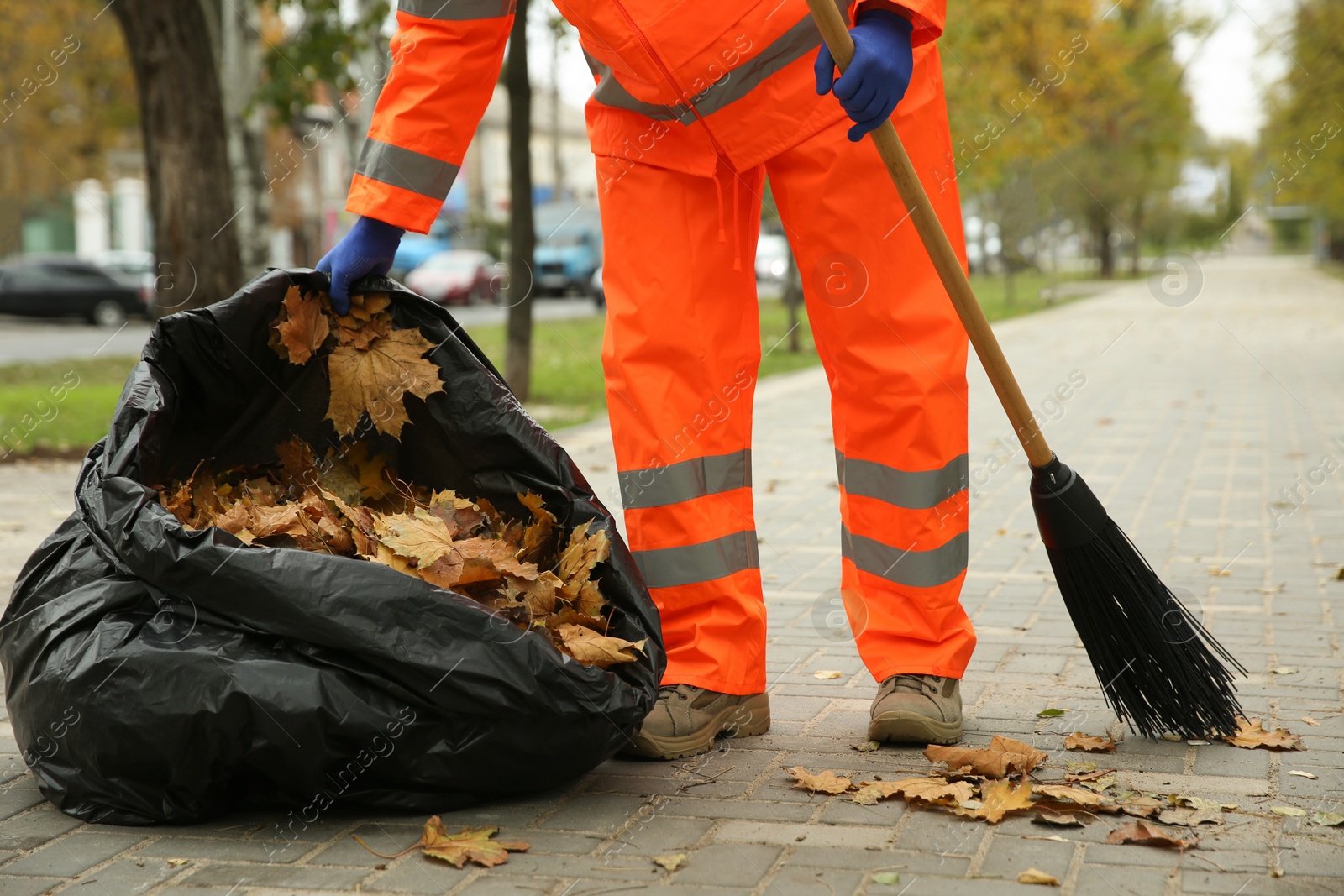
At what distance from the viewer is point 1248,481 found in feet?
19.3

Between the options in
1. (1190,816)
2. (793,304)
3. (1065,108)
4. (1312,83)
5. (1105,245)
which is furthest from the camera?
(1105,245)

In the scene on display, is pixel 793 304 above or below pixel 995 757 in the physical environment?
above

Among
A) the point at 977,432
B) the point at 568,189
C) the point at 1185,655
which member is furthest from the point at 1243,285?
the point at 1185,655

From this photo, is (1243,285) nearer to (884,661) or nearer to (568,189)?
(568,189)

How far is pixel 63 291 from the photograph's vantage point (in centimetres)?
2320

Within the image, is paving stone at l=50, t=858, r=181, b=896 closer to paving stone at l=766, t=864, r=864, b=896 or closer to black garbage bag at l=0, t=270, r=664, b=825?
black garbage bag at l=0, t=270, r=664, b=825

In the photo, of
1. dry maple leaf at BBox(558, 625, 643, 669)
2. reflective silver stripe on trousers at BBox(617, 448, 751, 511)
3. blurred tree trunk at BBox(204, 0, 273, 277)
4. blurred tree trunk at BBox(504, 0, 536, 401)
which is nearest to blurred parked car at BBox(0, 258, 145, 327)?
blurred tree trunk at BBox(204, 0, 273, 277)

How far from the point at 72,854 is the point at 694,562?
46.3 inches

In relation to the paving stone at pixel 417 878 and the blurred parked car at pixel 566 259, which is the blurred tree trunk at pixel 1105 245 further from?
the paving stone at pixel 417 878

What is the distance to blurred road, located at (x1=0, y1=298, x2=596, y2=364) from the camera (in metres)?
16.5

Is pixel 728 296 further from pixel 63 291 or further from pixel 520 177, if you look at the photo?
pixel 63 291


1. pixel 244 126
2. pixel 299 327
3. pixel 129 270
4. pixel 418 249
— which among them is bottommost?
pixel 299 327

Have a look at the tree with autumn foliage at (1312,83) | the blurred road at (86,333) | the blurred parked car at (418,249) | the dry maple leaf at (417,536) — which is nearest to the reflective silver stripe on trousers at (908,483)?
the dry maple leaf at (417,536)

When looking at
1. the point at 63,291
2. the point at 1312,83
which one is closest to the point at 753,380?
the point at 1312,83
